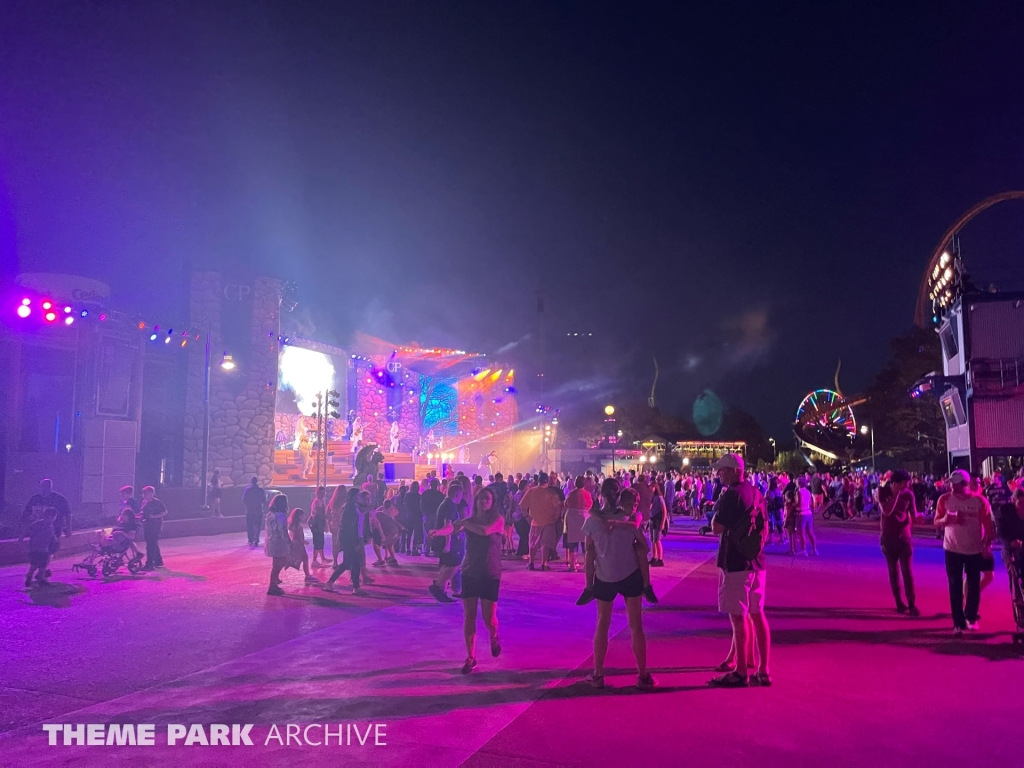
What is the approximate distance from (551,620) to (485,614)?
2172 mm

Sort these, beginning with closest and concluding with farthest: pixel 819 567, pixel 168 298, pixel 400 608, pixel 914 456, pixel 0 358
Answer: pixel 400 608
pixel 819 567
pixel 0 358
pixel 168 298
pixel 914 456

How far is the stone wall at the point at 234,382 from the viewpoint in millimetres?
24125

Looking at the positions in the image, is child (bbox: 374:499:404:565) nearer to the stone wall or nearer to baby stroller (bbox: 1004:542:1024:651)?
baby stroller (bbox: 1004:542:1024:651)

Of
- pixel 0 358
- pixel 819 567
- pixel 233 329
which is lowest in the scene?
pixel 819 567

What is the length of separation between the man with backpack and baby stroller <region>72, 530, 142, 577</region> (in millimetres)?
10996

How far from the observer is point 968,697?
5418 millimetres

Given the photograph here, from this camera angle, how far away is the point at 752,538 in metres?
5.75

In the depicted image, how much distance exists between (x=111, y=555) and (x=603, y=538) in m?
10.5

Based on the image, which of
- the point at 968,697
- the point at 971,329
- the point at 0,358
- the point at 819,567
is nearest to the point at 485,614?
the point at 968,697

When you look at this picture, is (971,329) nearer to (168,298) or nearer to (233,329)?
(233,329)

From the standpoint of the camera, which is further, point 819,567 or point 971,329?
point 971,329

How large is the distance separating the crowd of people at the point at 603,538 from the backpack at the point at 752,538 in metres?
0.01

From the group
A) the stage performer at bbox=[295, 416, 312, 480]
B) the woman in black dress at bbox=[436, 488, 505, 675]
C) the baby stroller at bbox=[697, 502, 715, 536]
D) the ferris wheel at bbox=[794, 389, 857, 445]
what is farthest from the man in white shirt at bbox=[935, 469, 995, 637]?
the ferris wheel at bbox=[794, 389, 857, 445]

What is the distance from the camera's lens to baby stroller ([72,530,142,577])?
39.6 ft
